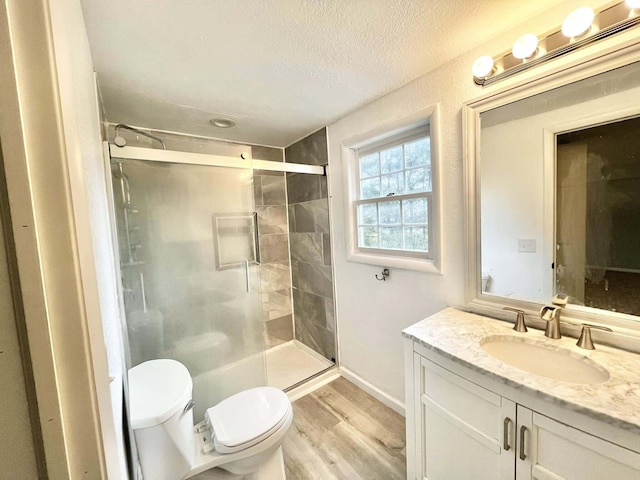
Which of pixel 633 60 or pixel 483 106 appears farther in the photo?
pixel 483 106

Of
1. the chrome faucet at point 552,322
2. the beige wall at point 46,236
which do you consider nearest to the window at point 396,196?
the chrome faucet at point 552,322

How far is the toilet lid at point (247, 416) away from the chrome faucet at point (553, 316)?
1.28m

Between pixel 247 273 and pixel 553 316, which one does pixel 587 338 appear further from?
pixel 247 273

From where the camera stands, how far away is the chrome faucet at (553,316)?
107 centimetres

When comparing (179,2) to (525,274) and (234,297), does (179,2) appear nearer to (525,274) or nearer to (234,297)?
(234,297)

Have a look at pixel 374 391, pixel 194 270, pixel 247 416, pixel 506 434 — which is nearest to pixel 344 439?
pixel 374 391

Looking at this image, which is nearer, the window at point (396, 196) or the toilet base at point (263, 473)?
the toilet base at point (263, 473)

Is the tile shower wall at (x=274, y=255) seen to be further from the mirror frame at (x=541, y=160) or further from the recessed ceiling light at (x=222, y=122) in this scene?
the mirror frame at (x=541, y=160)

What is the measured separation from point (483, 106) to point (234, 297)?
191 cm

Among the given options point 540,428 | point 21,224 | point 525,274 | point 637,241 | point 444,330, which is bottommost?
point 540,428

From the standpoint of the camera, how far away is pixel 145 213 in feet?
5.30

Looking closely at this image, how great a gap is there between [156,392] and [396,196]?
1773 mm

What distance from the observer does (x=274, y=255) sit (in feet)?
9.12

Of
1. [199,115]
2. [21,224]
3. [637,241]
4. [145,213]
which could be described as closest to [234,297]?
[145,213]
